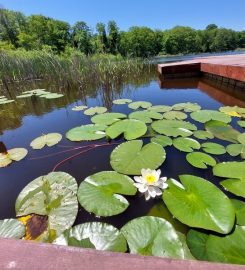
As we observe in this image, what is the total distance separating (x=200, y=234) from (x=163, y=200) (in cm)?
19

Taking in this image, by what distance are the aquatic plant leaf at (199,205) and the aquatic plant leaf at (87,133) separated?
74 cm

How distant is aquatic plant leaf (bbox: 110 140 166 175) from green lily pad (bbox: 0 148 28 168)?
0.64 m

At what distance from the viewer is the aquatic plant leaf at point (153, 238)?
2.04 ft

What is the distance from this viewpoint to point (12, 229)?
759mm

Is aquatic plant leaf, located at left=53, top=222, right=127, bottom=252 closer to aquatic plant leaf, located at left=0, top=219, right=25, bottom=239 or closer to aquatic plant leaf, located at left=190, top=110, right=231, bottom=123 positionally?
aquatic plant leaf, located at left=0, top=219, right=25, bottom=239

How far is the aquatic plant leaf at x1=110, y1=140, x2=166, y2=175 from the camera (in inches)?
41.3

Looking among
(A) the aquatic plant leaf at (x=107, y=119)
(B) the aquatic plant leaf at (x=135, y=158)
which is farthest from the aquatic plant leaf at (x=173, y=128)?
(A) the aquatic plant leaf at (x=107, y=119)

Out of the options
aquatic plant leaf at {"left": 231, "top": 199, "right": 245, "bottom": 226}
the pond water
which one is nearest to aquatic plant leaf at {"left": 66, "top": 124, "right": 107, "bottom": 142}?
the pond water

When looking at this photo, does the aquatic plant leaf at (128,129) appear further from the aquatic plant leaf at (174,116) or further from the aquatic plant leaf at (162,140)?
the aquatic plant leaf at (174,116)

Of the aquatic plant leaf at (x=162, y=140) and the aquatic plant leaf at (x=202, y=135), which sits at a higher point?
the aquatic plant leaf at (x=162, y=140)

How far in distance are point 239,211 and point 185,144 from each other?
22.0 inches

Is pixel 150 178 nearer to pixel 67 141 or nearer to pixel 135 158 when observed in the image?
pixel 135 158

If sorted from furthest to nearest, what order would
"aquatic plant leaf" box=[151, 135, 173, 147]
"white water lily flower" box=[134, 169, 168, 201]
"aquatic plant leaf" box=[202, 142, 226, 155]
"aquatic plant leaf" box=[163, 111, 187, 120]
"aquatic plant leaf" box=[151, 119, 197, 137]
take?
"aquatic plant leaf" box=[163, 111, 187, 120]
"aquatic plant leaf" box=[151, 119, 197, 137]
"aquatic plant leaf" box=[151, 135, 173, 147]
"aquatic plant leaf" box=[202, 142, 226, 155]
"white water lily flower" box=[134, 169, 168, 201]

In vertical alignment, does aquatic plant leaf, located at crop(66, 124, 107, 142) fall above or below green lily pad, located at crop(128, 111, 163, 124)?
below
